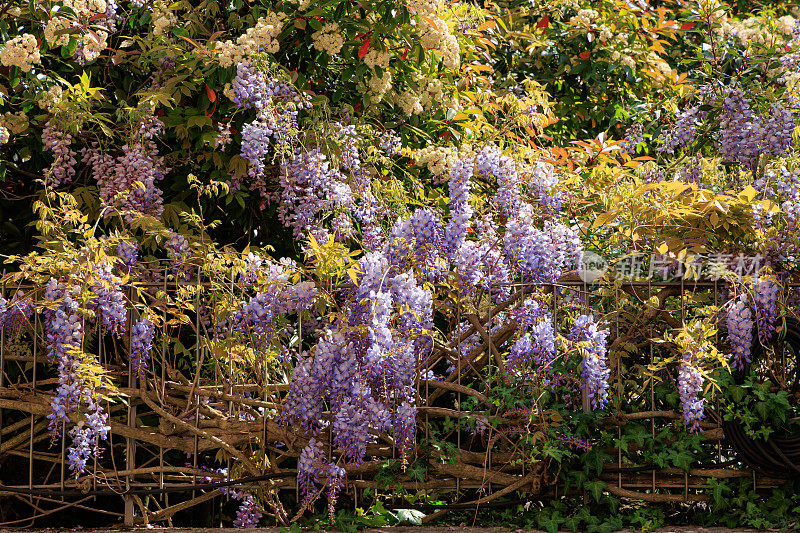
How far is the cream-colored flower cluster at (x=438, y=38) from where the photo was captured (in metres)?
4.65

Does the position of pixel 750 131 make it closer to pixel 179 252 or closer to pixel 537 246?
A: pixel 537 246

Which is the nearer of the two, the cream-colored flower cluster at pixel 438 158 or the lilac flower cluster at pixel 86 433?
the lilac flower cluster at pixel 86 433

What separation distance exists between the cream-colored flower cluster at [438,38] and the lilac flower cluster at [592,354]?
1.81m

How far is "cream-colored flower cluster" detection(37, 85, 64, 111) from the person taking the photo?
15.1 ft

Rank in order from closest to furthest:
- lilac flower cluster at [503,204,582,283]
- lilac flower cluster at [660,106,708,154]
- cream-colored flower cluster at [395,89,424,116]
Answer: lilac flower cluster at [503,204,582,283]
cream-colored flower cluster at [395,89,424,116]
lilac flower cluster at [660,106,708,154]

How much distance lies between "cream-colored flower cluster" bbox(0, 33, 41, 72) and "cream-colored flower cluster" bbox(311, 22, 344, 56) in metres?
1.48

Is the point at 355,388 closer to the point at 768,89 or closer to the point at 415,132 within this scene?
the point at 415,132

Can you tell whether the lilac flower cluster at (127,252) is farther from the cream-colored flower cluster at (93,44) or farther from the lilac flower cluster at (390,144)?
the lilac flower cluster at (390,144)

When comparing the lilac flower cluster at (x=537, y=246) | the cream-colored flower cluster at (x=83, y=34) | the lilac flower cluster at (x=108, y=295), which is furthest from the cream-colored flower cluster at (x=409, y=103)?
the lilac flower cluster at (x=108, y=295)

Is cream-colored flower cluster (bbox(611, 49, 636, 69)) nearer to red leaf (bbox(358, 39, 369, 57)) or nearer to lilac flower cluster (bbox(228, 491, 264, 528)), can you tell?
red leaf (bbox(358, 39, 369, 57))

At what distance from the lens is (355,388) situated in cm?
354

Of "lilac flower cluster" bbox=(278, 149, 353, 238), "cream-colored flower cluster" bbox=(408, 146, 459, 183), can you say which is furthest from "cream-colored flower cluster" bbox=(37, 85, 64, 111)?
"cream-colored flower cluster" bbox=(408, 146, 459, 183)

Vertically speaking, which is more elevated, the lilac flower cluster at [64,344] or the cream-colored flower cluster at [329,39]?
the cream-colored flower cluster at [329,39]

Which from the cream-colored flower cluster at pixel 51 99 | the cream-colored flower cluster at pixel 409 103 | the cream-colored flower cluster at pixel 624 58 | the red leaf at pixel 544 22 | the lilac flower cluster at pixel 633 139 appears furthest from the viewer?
the red leaf at pixel 544 22
